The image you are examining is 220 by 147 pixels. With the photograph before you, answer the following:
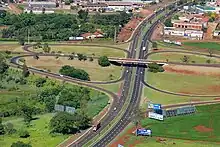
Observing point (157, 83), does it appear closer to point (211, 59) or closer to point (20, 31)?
point (211, 59)

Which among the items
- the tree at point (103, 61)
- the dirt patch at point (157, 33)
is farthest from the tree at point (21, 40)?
the dirt patch at point (157, 33)

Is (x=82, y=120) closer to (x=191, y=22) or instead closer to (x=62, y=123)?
(x=62, y=123)

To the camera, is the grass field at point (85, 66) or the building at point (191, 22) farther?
the building at point (191, 22)

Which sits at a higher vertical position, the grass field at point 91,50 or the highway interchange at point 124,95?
the grass field at point 91,50

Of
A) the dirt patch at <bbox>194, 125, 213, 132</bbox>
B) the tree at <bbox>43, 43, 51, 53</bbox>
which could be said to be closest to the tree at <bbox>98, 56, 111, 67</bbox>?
the tree at <bbox>43, 43, 51, 53</bbox>

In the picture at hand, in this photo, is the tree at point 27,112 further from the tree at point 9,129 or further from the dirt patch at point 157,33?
the dirt patch at point 157,33

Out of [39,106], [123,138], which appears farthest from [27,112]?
[123,138]

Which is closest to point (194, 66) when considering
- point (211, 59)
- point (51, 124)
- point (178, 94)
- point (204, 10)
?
point (211, 59)

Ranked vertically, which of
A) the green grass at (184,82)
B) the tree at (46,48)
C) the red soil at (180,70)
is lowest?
the green grass at (184,82)
